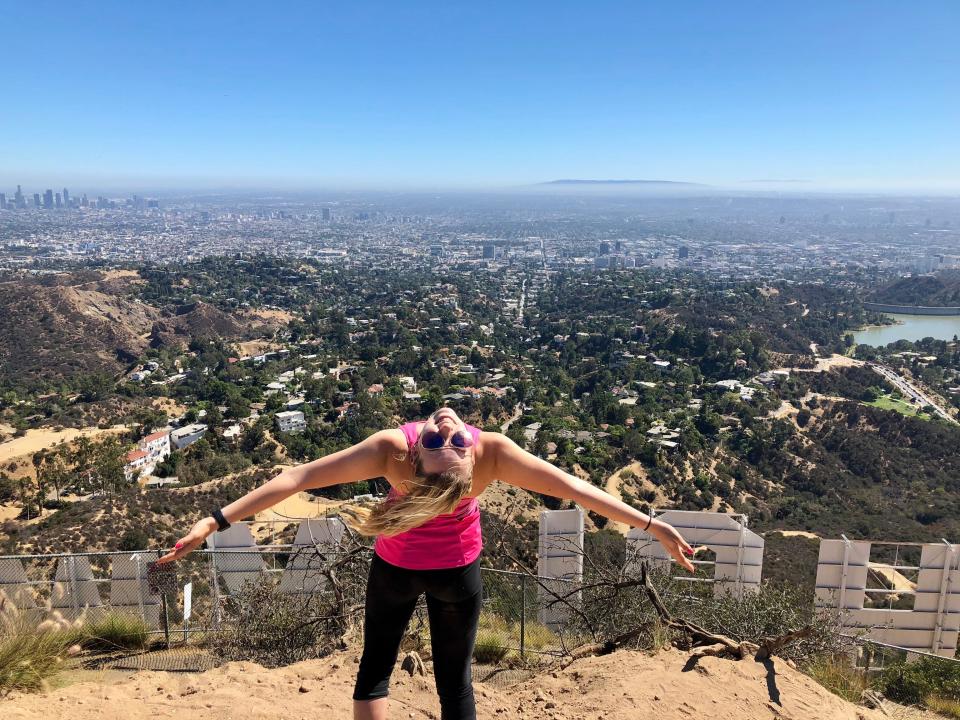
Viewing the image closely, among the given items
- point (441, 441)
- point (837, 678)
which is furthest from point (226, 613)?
point (837, 678)

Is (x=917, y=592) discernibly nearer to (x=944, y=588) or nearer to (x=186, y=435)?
(x=944, y=588)

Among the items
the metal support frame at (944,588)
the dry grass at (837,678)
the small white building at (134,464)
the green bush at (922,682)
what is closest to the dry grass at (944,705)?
the green bush at (922,682)

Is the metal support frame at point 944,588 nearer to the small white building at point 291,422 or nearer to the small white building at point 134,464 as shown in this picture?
the small white building at point 134,464

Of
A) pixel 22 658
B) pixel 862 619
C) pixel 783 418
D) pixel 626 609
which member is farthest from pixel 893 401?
pixel 22 658

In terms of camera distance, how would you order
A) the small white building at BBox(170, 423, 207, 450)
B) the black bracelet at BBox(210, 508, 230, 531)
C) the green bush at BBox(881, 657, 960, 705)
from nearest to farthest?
the black bracelet at BBox(210, 508, 230, 531)
the green bush at BBox(881, 657, 960, 705)
the small white building at BBox(170, 423, 207, 450)

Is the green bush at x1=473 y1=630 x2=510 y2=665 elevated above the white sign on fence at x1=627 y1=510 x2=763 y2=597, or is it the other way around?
the green bush at x1=473 y1=630 x2=510 y2=665

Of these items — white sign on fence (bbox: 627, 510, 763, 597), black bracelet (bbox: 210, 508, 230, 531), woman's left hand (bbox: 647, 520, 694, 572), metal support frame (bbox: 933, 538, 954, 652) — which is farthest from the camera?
metal support frame (bbox: 933, 538, 954, 652)

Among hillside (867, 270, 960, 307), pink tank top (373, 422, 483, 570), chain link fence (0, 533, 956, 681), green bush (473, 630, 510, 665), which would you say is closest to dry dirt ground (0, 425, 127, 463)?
chain link fence (0, 533, 956, 681)

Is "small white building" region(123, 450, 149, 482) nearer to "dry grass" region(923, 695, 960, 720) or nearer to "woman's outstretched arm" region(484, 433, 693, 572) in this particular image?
"dry grass" region(923, 695, 960, 720)
